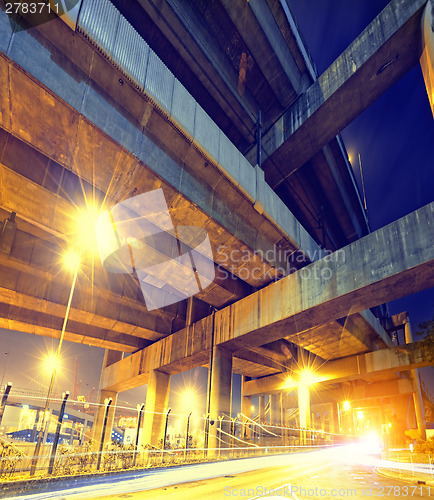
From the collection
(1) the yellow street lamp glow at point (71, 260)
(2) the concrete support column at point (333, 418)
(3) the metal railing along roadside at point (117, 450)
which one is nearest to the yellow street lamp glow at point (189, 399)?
(2) the concrete support column at point (333, 418)

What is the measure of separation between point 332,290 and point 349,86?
358 inches

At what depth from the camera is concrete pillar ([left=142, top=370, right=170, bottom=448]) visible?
2331cm

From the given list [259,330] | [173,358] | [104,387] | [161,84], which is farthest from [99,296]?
[104,387]

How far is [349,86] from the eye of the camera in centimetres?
1373

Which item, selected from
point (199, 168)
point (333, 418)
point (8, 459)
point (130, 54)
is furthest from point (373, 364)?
point (333, 418)

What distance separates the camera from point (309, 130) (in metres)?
15.6

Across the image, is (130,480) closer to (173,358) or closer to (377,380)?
(173,358)

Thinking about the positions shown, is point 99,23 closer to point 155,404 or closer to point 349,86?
point 349,86

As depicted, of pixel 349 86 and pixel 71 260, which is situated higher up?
pixel 349 86

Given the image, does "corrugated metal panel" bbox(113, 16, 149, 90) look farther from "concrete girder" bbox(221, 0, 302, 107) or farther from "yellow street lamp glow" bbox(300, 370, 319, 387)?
"yellow street lamp glow" bbox(300, 370, 319, 387)

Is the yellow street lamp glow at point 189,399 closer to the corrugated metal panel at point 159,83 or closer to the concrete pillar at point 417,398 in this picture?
the concrete pillar at point 417,398

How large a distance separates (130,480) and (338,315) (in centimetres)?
Result: 1069

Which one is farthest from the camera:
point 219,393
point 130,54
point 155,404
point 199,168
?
point 155,404

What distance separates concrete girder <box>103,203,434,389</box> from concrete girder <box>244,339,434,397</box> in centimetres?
1262
